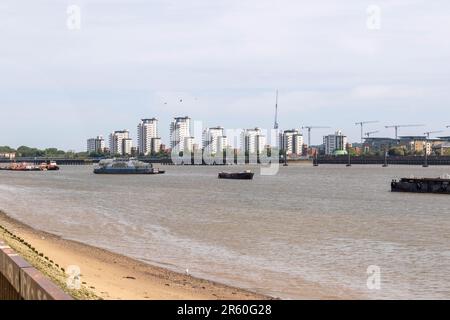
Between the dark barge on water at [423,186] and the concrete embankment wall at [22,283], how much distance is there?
326 ft

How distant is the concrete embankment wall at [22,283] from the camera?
8.98 m

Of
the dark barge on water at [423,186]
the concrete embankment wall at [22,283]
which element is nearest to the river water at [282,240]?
the concrete embankment wall at [22,283]

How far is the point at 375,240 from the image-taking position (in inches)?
1695

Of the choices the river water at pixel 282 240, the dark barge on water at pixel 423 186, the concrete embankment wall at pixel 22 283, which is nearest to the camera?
the concrete embankment wall at pixel 22 283

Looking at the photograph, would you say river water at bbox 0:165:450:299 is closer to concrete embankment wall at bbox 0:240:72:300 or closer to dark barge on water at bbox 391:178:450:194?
concrete embankment wall at bbox 0:240:72:300

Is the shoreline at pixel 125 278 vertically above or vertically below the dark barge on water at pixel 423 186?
above

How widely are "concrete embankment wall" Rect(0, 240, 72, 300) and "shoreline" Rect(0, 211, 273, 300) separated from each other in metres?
3.15

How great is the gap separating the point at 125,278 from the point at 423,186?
88.8 meters

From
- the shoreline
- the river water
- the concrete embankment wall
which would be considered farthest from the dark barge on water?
the concrete embankment wall

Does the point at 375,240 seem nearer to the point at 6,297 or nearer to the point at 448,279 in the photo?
the point at 448,279

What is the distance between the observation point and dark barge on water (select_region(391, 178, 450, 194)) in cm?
10394

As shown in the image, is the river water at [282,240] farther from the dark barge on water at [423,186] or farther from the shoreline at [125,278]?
the dark barge on water at [423,186]
